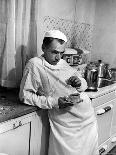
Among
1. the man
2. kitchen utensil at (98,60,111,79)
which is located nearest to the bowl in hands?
the man

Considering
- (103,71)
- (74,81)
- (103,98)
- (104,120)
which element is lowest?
(104,120)

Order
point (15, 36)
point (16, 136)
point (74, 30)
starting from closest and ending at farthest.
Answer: point (16, 136)
point (15, 36)
point (74, 30)

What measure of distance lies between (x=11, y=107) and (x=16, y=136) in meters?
0.20

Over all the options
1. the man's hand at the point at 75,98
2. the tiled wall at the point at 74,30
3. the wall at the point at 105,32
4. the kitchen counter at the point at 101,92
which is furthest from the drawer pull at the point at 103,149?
the tiled wall at the point at 74,30

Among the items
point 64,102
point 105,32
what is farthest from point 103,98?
point 105,32

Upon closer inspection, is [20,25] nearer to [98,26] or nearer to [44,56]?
[44,56]

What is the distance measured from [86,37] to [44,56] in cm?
152

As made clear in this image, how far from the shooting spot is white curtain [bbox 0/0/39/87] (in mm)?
1809

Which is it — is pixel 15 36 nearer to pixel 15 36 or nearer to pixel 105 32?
pixel 15 36

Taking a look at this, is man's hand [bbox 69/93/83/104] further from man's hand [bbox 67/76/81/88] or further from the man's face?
the man's face

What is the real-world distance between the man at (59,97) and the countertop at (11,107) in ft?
0.18

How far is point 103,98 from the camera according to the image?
2.38 meters

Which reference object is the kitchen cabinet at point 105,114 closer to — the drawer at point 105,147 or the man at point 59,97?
the drawer at point 105,147

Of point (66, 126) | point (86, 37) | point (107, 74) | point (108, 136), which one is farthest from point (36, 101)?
point (86, 37)
